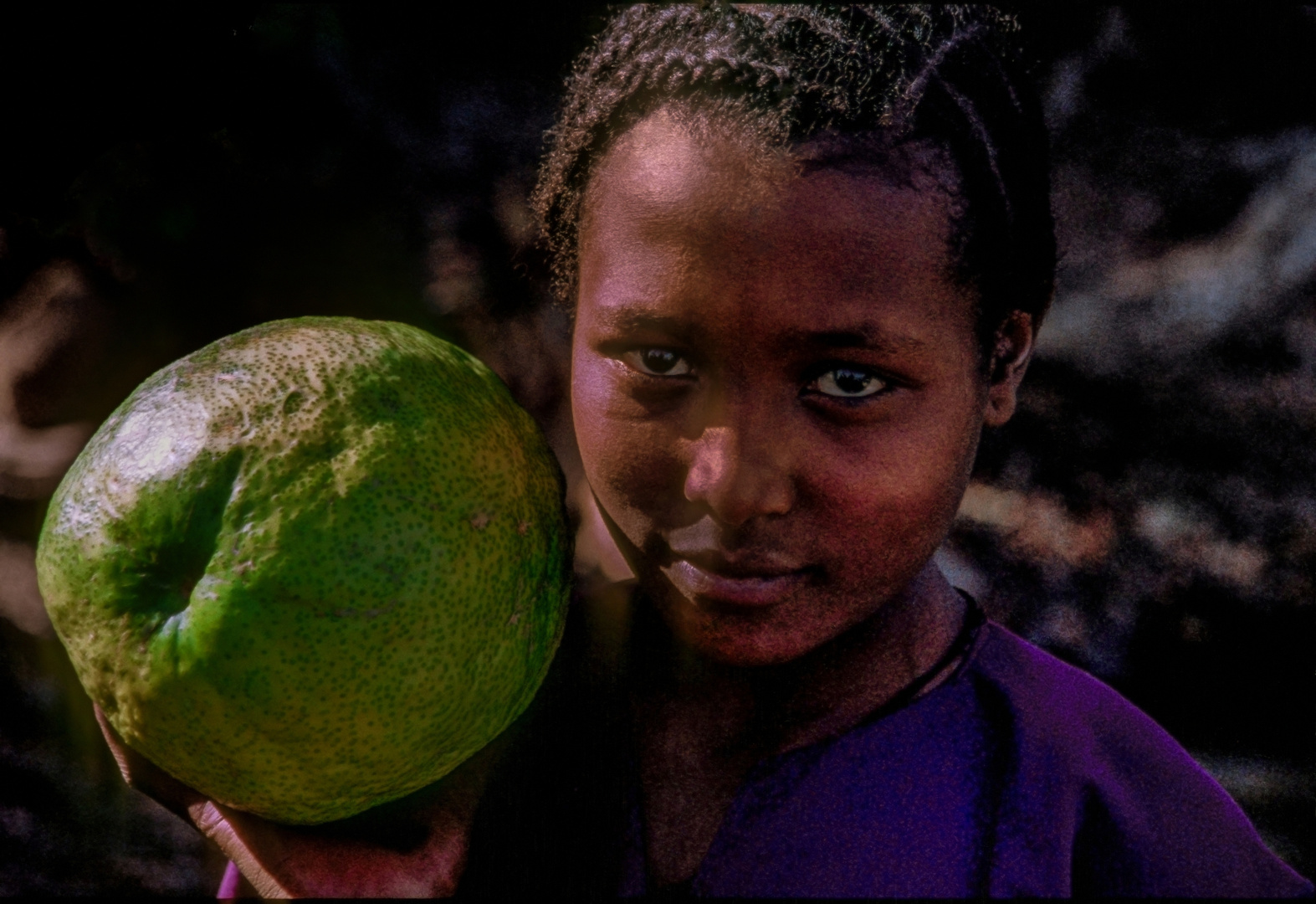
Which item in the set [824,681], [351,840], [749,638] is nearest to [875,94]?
[749,638]

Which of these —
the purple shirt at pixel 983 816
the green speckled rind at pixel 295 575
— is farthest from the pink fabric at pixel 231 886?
the purple shirt at pixel 983 816

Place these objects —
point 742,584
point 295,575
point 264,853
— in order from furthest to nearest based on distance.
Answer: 1. point 264,853
2. point 742,584
3. point 295,575

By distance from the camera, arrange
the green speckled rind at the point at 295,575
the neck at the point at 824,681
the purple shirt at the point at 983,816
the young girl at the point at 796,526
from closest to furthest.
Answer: the green speckled rind at the point at 295,575 → the young girl at the point at 796,526 → the purple shirt at the point at 983,816 → the neck at the point at 824,681

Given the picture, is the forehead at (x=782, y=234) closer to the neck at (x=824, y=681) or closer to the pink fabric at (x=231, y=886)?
the neck at (x=824, y=681)

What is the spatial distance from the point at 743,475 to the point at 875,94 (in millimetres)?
572

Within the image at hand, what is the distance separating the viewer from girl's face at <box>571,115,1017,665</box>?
1144 mm

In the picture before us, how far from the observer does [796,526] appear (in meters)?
1.23

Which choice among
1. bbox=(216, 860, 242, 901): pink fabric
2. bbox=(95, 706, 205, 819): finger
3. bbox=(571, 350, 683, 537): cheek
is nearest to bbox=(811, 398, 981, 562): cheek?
bbox=(571, 350, 683, 537): cheek

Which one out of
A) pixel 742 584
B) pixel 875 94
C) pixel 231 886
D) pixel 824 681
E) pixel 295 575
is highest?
pixel 875 94

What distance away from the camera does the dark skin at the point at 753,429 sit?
1149mm

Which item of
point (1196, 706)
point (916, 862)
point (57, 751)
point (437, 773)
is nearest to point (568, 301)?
point (437, 773)

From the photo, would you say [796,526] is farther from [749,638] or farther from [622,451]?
[622,451]

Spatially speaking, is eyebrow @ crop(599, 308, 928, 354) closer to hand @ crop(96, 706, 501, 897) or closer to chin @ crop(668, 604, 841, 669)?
chin @ crop(668, 604, 841, 669)

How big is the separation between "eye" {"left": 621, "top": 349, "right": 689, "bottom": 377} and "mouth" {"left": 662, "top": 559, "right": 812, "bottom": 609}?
30 cm
